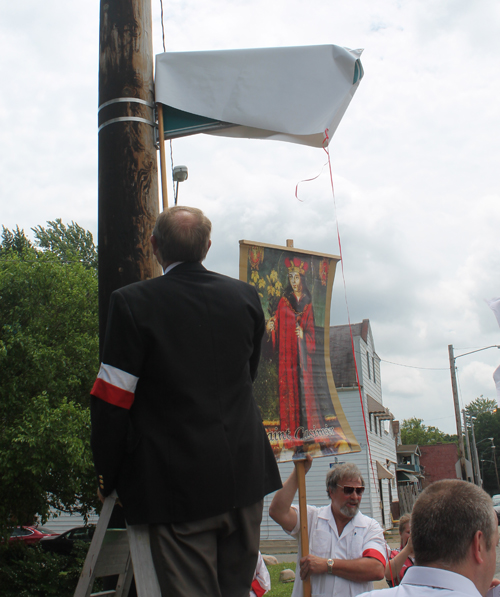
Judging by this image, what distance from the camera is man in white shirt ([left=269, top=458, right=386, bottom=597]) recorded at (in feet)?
11.2

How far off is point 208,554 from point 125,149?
6.63 ft

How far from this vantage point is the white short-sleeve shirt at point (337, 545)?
136 inches

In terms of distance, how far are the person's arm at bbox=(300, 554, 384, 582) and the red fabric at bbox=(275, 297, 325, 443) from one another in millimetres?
794

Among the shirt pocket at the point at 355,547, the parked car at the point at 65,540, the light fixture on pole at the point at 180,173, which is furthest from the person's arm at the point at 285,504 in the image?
the parked car at the point at 65,540

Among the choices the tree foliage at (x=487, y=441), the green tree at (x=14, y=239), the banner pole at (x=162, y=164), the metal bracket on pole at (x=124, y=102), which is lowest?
the tree foliage at (x=487, y=441)

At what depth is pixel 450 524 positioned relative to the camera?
1.57 metres

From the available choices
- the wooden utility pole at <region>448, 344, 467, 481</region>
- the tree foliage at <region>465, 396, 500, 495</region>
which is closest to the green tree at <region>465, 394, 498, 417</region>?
the tree foliage at <region>465, 396, 500, 495</region>

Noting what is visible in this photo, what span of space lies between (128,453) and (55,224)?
34636mm

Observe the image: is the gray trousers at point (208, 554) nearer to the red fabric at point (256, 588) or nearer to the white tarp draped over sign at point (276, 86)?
the white tarp draped over sign at point (276, 86)

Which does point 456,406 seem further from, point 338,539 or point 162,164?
point 162,164

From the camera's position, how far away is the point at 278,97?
3533mm

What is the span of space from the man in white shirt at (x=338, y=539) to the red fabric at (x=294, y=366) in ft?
1.02

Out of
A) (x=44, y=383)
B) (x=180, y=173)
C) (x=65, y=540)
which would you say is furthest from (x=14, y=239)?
(x=180, y=173)

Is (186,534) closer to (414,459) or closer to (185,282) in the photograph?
(185,282)
